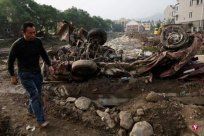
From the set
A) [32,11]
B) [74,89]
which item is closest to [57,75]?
[74,89]

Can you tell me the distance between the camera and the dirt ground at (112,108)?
21.1ft

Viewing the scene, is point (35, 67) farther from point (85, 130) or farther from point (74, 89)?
point (74, 89)

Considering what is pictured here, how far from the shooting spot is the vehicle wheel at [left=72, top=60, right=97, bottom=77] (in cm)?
825

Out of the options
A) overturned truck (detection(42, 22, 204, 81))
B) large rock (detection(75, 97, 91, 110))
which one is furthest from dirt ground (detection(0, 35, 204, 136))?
overturned truck (detection(42, 22, 204, 81))

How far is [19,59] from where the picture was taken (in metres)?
6.03

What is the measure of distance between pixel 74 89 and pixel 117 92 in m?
1.11

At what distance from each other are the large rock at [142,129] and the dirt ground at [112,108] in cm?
14

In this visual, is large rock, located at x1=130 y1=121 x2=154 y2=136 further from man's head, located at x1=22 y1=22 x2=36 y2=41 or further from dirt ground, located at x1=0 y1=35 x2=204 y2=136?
man's head, located at x1=22 y1=22 x2=36 y2=41

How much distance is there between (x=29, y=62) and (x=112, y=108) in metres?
2.56

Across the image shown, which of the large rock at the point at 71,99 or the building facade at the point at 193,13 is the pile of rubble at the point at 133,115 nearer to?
the large rock at the point at 71,99

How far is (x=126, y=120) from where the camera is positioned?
661 cm

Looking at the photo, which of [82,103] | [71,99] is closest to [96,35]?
[71,99]

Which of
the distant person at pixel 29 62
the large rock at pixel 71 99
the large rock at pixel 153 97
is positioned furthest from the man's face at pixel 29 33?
the large rock at pixel 153 97

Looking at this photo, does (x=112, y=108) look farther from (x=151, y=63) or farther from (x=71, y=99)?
(x=151, y=63)
